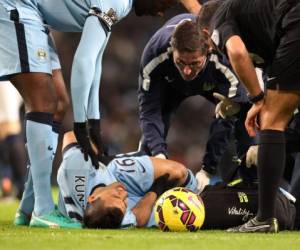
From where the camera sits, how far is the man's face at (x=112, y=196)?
6336mm

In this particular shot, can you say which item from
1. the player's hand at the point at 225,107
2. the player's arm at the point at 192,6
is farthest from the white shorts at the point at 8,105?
the player's hand at the point at 225,107

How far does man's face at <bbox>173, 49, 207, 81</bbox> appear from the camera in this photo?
707 centimetres

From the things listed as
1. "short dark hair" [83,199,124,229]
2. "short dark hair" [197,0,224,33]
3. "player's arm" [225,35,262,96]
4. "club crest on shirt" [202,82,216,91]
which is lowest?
"short dark hair" [83,199,124,229]

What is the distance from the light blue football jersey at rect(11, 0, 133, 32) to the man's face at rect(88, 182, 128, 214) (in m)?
1.08

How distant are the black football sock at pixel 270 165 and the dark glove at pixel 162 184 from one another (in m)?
1.17

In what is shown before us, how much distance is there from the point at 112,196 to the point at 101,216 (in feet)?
0.53

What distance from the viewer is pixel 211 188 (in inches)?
252

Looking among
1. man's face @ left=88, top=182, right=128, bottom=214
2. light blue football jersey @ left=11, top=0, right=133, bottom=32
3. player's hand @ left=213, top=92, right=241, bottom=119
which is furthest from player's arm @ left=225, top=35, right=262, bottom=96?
player's hand @ left=213, top=92, right=241, bottom=119

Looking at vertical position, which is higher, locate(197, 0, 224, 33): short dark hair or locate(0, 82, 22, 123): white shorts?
locate(197, 0, 224, 33): short dark hair

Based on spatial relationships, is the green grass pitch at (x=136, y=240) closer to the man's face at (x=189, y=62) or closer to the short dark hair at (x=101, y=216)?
the short dark hair at (x=101, y=216)

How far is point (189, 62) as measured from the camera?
7113 mm

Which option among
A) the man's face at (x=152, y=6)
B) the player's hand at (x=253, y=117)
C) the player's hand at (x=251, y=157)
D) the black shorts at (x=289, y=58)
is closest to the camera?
the black shorts at (x=289, y=58)

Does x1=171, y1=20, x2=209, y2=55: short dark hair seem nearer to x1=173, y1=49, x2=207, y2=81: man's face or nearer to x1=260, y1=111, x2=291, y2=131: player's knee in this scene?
x1=173, y1=49, x2=207, y2=81: man's face

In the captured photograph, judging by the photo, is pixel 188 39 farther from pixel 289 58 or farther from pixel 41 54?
pixel 289 58
